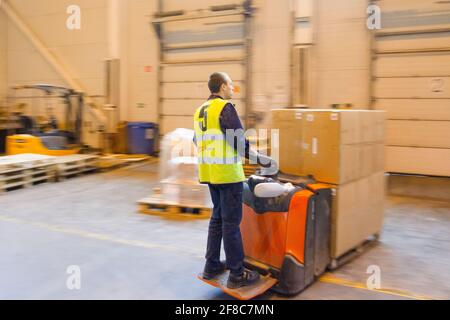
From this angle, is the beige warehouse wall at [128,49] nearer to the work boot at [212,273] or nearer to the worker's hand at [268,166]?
the worker's hand at [268,166]

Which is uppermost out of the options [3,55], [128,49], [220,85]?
[3,55]

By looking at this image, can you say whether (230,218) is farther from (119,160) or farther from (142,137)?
(142,137)

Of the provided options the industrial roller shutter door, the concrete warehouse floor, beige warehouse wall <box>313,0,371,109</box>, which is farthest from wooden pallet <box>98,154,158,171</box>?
the industrial roller shutter door

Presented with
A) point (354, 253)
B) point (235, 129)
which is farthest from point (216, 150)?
point (354, 253)

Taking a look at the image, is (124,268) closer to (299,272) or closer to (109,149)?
(299,272)

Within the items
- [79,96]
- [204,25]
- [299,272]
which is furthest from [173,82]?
[299,272]

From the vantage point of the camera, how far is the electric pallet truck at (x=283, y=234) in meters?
3.29

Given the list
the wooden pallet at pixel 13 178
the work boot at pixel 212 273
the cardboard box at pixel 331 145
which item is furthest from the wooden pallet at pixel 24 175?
the cardboard box at pixel 331 145

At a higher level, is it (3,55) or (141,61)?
(3,55)

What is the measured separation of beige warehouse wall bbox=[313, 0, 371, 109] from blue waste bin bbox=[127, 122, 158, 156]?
14.1ft

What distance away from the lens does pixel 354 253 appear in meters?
4.22

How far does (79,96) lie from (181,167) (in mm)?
5831

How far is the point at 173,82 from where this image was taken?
10.9 metres

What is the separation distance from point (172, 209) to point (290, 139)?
2367 mm
